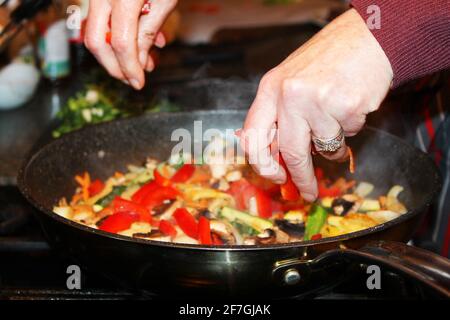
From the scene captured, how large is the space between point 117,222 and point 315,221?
439mm

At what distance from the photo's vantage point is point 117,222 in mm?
1334

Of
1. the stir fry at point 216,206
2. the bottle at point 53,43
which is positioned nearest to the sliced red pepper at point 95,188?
the stir fry at point 216,206

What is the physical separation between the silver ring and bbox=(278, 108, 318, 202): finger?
2 cm

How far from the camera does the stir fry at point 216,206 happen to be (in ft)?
4.29

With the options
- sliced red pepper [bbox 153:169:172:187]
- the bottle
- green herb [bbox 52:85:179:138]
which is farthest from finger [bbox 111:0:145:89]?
the bottle

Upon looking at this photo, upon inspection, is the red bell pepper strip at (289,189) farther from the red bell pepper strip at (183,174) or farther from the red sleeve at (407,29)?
the red bell pepper strip at (183,174)

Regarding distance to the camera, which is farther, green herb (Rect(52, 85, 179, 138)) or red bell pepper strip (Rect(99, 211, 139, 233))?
green herb (Rect(52, 85, 179, 138))

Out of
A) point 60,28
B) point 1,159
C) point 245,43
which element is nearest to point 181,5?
point 245,43

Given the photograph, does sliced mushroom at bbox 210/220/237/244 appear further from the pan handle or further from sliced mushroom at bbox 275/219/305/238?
the pan handle

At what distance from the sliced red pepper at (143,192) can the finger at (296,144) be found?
20.3 inches

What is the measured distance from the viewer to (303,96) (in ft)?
3.05

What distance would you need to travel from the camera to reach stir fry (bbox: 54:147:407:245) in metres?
1.31

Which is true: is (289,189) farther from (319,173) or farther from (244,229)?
(319,173)
